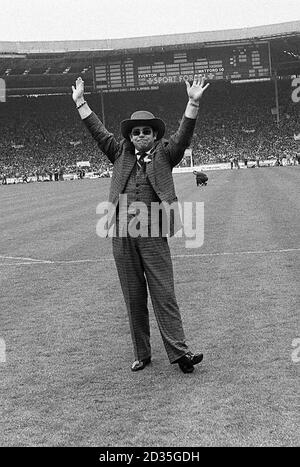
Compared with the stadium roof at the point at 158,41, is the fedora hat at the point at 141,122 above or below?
below

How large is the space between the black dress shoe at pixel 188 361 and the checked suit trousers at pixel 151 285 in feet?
0.12

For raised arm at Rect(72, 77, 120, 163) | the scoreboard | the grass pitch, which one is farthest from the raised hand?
the scoreboard

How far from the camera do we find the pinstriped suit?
5363 mm

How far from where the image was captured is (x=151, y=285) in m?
5.41

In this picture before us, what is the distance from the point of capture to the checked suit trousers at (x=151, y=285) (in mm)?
5367

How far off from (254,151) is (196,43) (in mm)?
12542

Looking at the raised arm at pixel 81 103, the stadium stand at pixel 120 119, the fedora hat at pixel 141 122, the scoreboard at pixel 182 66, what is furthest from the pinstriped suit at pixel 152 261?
the stadium stand at pixel 120 119

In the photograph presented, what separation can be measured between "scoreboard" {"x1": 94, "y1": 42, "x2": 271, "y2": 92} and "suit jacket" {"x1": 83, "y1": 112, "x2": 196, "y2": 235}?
173ft

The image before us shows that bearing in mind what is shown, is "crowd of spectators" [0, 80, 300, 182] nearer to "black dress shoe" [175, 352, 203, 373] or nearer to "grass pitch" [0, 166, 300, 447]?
"grass pitch" [0, 166, 300, 447]

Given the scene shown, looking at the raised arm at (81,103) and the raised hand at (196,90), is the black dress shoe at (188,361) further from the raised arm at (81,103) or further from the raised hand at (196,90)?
the raised arm at (81,103)

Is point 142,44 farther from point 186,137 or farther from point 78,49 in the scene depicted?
point 186,137

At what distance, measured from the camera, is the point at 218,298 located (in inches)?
311

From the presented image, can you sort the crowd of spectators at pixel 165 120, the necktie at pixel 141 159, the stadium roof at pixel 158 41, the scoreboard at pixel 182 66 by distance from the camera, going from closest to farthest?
the necktie at pixel 141 159
the stadium roof at pixel 158 41
the scoreboard at pixel 182 66
the crowd of spectators at pixel 165 120
